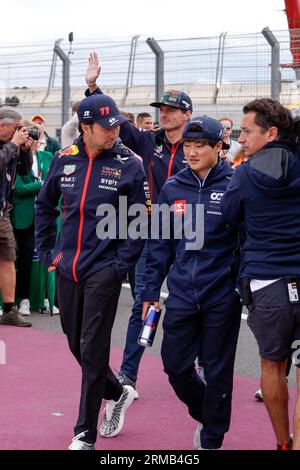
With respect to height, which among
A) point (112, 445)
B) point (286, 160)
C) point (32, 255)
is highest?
point (286, 160)

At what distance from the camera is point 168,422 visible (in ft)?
20.6

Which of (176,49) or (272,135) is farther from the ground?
(176,49)

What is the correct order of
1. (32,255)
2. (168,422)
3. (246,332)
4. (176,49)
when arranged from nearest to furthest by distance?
(168,422)
(246,332)
(32,255)
(176,49)

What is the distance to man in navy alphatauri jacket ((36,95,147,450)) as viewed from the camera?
5461 millimetres

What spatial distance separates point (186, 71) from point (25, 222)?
161 inches

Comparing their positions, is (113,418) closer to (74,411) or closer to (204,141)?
(74,411)

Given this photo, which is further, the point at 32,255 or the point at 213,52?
the point at 213,52

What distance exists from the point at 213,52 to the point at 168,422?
24.7ft

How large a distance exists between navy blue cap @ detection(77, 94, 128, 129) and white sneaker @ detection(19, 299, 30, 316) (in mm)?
4962

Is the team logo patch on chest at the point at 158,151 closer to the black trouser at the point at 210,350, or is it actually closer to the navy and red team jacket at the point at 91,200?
the navy and red team jacket at the point at 91,200

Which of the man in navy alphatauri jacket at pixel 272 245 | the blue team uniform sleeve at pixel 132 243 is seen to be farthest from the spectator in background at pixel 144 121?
the man in navy alphatauri jacket at pixel 272 245

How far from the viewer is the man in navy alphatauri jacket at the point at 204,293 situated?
211 inches
